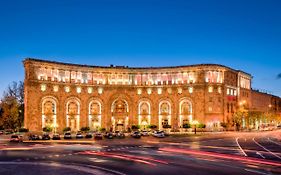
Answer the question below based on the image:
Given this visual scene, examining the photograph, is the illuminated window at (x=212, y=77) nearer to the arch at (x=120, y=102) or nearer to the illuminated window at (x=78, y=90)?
the arch at (x=120, y=102)

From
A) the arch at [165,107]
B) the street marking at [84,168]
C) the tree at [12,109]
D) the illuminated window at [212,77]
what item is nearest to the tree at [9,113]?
the tree at [12,109]

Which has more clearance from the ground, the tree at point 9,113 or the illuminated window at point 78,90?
the illuminated window at point 78,90

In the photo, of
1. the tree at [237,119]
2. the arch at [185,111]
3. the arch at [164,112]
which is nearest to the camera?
the arch at [185,111]

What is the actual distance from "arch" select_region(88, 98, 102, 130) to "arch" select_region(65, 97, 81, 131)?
11.8 ft

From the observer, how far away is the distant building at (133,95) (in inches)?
4077

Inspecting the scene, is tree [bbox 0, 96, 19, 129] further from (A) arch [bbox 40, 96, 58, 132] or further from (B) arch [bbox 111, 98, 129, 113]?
(B) arch [bbox 111, 98, 129, 113]

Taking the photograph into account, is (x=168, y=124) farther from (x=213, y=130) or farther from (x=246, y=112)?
(x=246, y=112)

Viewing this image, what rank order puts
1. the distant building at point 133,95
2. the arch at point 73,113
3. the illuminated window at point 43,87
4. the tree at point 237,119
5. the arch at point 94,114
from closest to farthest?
the illuminated window at point 43,87 → the distant building at point 133,95 → the arch at point 73,113 → the arch at point 94,114 → the tree at point 237,119

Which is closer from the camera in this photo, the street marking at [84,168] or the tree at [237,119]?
the street marking at [84,168]

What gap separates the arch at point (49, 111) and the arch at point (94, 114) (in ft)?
34.8

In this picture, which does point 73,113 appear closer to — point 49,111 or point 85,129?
point 49,111


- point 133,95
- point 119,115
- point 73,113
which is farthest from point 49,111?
point 133,95

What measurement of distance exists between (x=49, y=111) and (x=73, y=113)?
7216 millimetres

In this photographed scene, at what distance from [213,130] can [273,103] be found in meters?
→ 90.4
